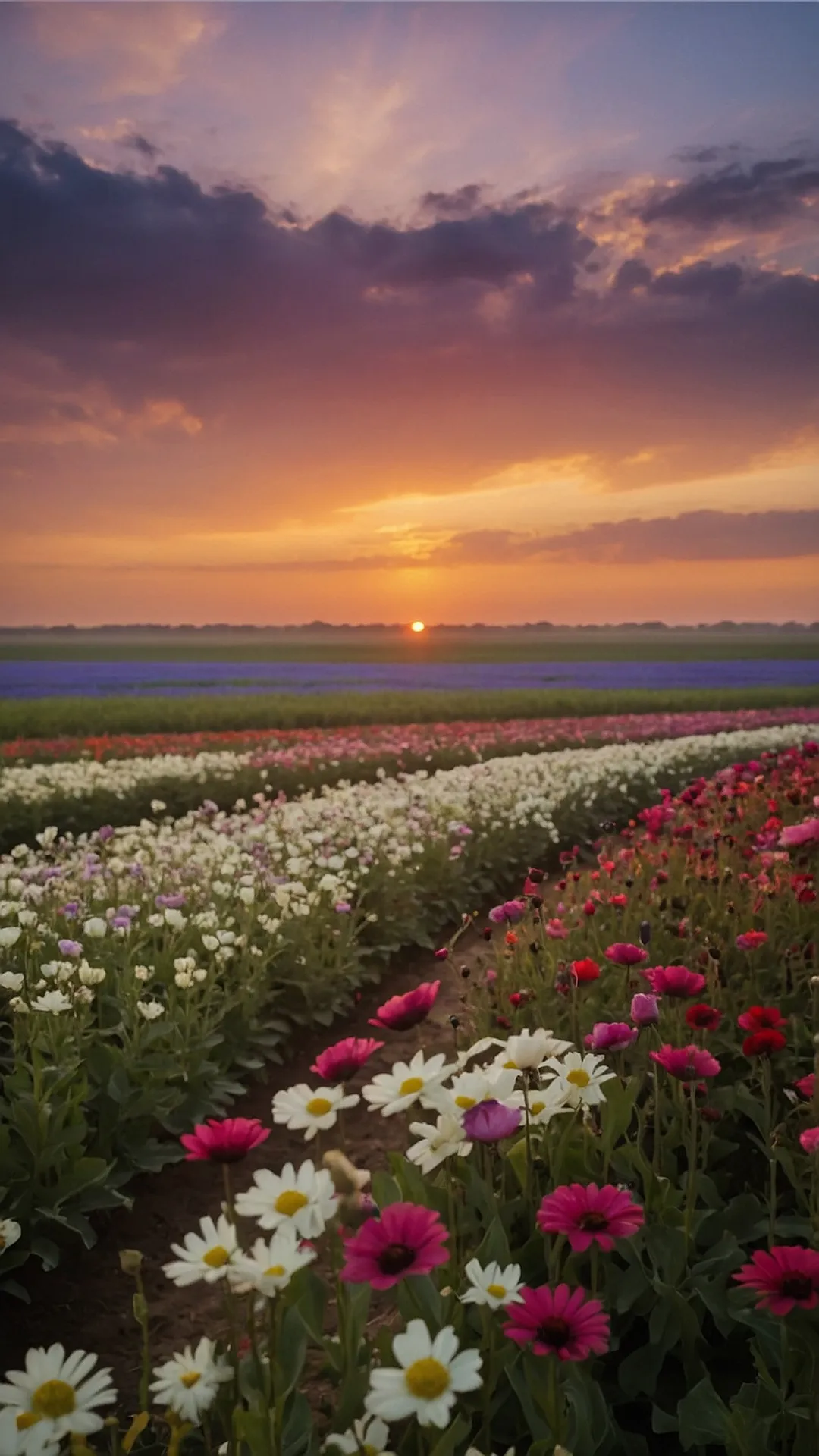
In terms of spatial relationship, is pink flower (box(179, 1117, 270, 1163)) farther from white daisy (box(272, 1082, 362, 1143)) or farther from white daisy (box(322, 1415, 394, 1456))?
white daisy (box(322, 1415, 394, 1456))

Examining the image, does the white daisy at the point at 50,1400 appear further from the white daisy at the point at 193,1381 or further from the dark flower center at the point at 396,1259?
the dark flower center at the point at 396,1259

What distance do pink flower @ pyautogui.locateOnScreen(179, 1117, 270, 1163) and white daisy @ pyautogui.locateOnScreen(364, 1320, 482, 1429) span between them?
0.39 meters

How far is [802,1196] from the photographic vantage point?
294 centimetres

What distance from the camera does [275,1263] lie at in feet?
5.13

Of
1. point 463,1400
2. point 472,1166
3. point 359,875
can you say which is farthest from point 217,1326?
point 359,875


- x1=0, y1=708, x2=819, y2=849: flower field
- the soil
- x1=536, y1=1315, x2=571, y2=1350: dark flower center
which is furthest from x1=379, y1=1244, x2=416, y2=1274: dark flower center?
x1=0, y1=708, x2=819, y2=849: flower field

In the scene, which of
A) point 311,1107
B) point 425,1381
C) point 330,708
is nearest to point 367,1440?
point 425,1381

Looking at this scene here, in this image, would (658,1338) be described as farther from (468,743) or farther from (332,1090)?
(468,743)

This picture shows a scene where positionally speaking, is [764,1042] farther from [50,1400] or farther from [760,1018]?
[50,1400]

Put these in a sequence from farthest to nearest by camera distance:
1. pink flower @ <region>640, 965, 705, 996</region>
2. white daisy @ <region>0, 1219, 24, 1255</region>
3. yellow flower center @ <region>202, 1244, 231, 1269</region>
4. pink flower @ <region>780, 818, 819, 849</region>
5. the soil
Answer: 1. pink flower @ <region>780, 818, 819, 849</region>
2. the soil
3. pink flower @ <region>640, 965, 705, 996</region>
4. white daisy @ <region>0, 1219, 24, 1255</region>
5. yellow flower center @ <region>202, 1244, 231, 1269</region>

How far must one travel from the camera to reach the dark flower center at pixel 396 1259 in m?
1.53

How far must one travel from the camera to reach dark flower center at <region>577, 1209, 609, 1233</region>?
1778mm

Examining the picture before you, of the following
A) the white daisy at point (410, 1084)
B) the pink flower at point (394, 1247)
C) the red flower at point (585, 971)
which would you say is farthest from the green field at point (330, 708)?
the pink flower at point (394, 1247)

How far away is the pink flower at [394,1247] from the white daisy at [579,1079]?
2.42 feet
